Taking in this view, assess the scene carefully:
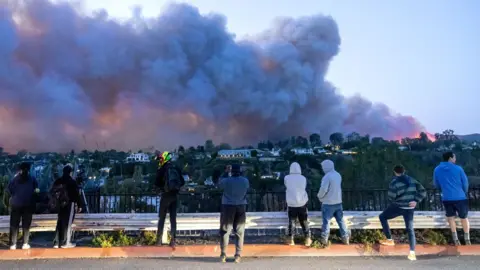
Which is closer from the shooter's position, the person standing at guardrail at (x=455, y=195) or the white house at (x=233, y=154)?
the person standing at guardrail at (x=455, y=195)

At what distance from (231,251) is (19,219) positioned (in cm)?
401

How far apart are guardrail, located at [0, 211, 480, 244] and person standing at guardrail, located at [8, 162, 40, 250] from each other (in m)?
0.54

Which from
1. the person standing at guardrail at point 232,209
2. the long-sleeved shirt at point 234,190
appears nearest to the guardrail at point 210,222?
the person standing at guardrail at point 232,209

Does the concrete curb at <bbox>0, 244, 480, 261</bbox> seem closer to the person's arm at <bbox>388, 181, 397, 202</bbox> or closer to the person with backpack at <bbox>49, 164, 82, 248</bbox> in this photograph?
the person with backpack at <bbox>49, 164, 82, 248</bbox>

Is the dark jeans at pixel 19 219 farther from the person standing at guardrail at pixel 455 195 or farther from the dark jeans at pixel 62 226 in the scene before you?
the person standing at guardrail at pixel 455 195

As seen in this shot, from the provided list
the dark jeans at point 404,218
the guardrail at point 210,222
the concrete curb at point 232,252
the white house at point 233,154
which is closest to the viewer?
the dark jeans at point 404,218

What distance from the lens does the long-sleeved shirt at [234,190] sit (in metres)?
6.00

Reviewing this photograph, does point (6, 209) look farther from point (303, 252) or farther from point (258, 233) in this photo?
point (303, 252)

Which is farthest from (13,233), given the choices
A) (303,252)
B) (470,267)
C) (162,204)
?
(470,267)

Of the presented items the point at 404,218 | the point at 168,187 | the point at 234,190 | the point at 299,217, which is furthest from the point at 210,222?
the point at 404,218

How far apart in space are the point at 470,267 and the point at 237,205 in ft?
12.2

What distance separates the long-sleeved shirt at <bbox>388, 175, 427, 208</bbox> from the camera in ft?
20.3

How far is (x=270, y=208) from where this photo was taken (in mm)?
8828

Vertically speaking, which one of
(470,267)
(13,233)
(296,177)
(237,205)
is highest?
(296,177)
